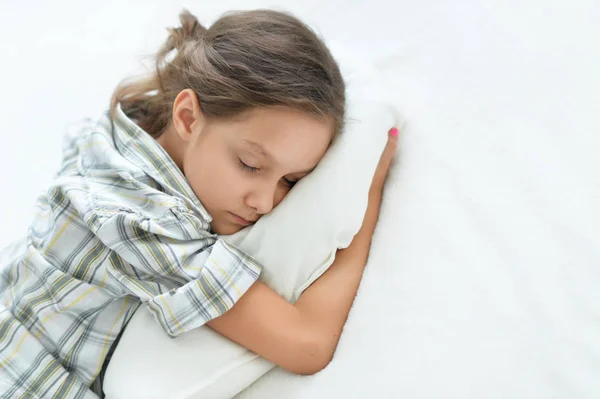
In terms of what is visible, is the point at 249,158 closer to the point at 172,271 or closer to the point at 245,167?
the point at 245,167

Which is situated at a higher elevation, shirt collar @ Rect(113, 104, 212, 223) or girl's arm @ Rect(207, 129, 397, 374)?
shirt collar @ Rect(113, 104, 212, 223)

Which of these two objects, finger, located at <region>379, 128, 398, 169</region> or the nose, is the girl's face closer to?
the nose

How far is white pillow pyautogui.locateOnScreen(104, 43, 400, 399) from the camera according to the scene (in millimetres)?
791

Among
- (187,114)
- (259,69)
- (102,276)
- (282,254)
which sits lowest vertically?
(102,276)

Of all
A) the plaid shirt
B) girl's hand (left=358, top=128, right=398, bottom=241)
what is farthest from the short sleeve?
girl's hand (left=358, top=128, right=398, bottom=241)

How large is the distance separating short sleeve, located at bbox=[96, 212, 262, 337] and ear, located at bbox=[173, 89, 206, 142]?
0.17 meters

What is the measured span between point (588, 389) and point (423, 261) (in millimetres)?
274

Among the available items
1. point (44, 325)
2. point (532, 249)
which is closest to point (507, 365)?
point (532, 249)

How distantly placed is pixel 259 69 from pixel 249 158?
14cm

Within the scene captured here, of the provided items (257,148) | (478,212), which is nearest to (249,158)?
(257,148)

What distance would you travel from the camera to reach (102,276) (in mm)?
836

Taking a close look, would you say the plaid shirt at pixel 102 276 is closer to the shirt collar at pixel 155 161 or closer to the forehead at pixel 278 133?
the shirt collar at pixel 155 161

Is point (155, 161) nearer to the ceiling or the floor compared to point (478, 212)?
nearer to the floor

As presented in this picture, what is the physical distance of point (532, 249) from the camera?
0.77m
